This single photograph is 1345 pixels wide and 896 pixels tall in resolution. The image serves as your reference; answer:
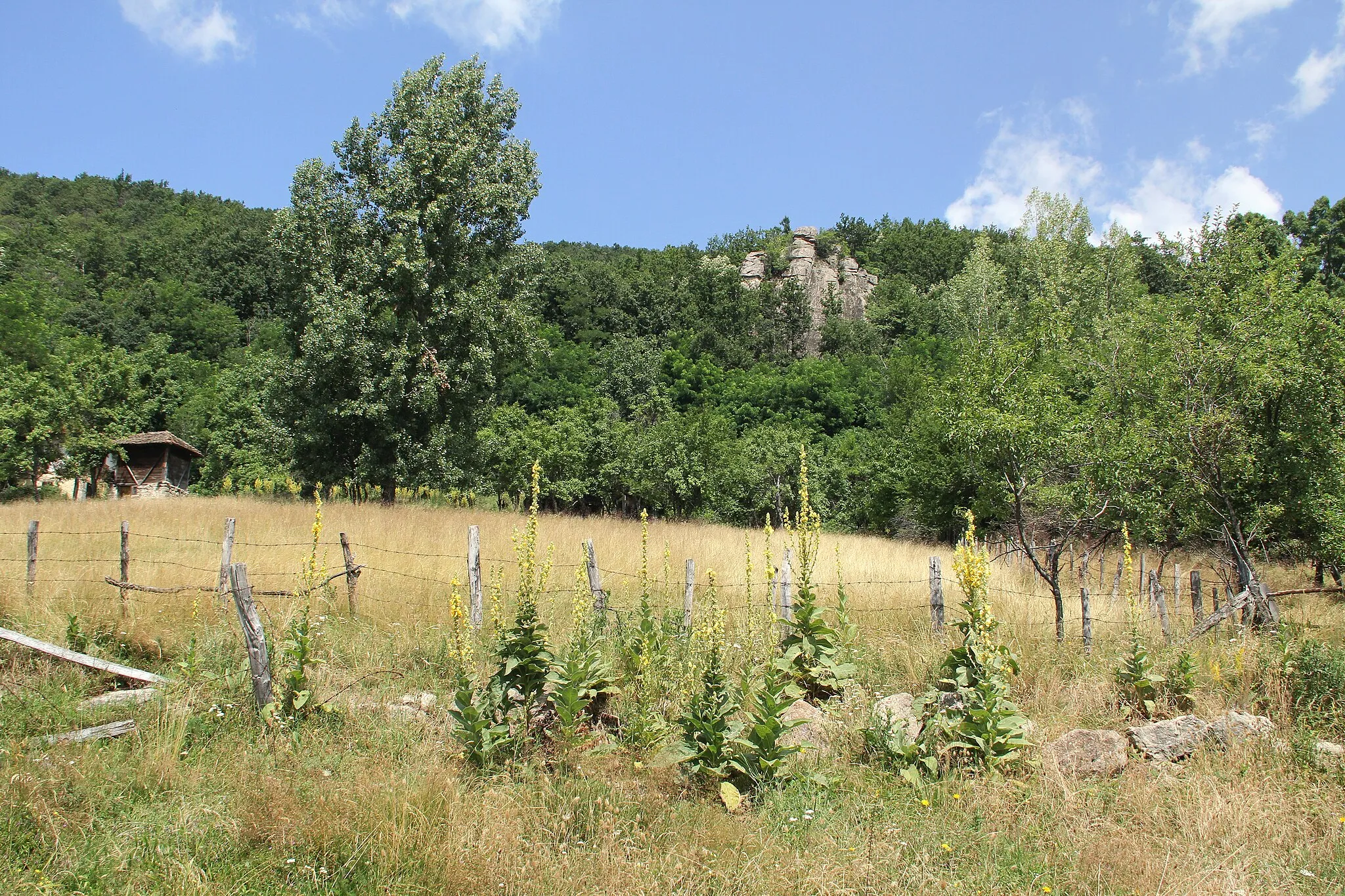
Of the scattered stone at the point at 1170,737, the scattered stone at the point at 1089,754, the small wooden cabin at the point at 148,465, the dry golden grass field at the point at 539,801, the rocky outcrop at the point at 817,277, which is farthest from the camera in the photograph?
the rocky outcrop at the point at 817,277

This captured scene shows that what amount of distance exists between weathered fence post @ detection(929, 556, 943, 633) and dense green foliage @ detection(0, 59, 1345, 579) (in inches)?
149

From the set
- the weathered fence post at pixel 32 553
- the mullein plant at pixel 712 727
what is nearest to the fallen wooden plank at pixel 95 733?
the mullein plant at pixel 712 727

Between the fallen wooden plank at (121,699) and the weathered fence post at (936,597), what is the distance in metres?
7.75

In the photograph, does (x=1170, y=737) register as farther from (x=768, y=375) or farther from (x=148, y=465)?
(x=768, y=375)

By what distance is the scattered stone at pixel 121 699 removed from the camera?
5867mm

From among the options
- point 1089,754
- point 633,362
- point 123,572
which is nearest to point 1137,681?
point 1089,754

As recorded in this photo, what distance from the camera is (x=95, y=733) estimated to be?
5.32m

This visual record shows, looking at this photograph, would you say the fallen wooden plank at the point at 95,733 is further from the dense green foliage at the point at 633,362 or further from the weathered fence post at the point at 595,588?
the dense green foliage at the point at 633,362

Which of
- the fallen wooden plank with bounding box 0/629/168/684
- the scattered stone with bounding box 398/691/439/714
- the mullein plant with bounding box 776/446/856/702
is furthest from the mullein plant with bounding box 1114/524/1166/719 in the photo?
the fallen wooden plank with bounding box 0/629/168/684

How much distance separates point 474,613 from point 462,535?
6.75 meters

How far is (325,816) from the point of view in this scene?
4305 millimetres

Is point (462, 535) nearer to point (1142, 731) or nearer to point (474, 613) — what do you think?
point (474, 613)

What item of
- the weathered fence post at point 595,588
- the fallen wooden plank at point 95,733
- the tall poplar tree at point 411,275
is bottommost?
the fallen wooden plank at point 95,733

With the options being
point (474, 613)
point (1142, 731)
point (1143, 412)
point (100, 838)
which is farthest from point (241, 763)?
point (1143, 412)
